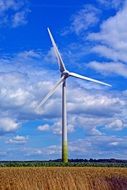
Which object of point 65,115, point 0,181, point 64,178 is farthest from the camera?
point 65,115

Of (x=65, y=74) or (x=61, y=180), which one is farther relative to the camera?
(x=65, y=74)

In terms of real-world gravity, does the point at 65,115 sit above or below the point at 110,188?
above

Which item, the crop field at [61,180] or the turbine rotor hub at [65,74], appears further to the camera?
the turbine rotor hub at [65,74]

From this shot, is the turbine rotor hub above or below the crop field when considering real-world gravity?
above

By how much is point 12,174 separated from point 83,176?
19.2 feet

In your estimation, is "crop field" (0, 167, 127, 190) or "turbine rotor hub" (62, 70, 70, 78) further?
"turbine rotor hub" (62, 70, 70, 78)

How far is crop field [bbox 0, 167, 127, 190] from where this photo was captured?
39.6 meters

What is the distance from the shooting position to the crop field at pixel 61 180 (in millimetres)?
39594

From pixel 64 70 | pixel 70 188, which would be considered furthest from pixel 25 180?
pixel 64 70

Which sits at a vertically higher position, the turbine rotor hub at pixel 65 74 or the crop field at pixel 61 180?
the turbine rotor hub at pixel 65 74

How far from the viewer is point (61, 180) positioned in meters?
41.4

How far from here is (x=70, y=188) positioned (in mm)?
41156

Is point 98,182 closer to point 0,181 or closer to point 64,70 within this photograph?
point 0,181

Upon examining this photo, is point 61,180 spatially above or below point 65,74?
below
